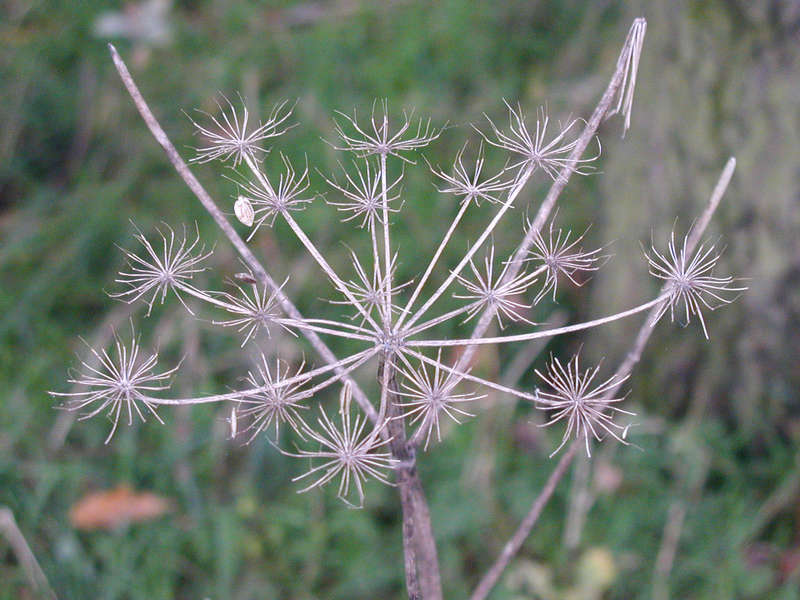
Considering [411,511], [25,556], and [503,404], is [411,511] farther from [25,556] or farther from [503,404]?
[503,404]

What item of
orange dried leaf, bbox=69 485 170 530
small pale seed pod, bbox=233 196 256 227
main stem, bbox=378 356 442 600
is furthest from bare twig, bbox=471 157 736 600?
orange dried leaf, bbox=69 485 170 530

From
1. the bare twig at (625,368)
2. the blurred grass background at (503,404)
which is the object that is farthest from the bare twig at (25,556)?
the bare twig at (625,368)

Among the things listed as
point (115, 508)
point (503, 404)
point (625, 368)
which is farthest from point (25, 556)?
point (625, 368)

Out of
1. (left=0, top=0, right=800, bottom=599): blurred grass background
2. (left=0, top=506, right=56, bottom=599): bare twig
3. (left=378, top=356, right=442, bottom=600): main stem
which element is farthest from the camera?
(left=0, top=0, right=800, bottom=599): blurred grass background

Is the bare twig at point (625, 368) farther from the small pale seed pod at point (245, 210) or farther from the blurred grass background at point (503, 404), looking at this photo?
the blurred grass background at point (503, 404)

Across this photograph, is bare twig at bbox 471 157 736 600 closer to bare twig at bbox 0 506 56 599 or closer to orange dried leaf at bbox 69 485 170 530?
bare twig at bbox 0 506 56 599
